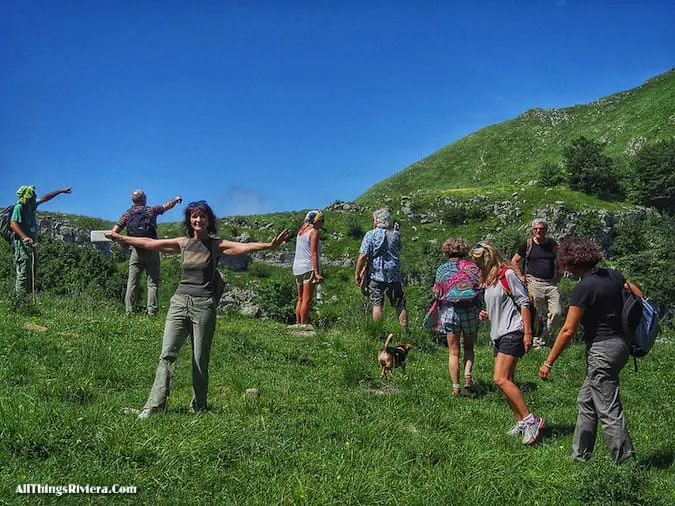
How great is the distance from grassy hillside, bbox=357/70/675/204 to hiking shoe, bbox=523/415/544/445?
81.5 meters

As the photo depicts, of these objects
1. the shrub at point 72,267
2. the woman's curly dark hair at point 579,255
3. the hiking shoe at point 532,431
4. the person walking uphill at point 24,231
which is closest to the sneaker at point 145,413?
the hiking shoe at point 532,431

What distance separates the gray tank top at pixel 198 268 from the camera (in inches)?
229

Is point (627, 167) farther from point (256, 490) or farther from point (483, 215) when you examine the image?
point (256, 490)

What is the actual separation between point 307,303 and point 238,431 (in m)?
6.32

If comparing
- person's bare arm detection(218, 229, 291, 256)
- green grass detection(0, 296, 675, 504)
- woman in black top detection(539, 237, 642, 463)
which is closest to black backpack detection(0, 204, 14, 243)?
green grass detection(0, 296, 675, 504)

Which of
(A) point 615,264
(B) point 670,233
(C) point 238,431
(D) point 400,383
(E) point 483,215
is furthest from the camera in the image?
(E) point 483,215

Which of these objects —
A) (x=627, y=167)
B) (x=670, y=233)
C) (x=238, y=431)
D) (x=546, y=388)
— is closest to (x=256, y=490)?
(x=238, y=431)

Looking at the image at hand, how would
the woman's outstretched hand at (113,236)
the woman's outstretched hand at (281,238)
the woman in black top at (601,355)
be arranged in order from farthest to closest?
the woman's outstretched hand at (113,236), the woman's outstretched hand at (281,238), the woman in black top at (601,355)

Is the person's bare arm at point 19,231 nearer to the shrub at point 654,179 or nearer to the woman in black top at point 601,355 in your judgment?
the woman in black top at point 601,355

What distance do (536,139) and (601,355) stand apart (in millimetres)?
105855

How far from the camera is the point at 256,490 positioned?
3.98m

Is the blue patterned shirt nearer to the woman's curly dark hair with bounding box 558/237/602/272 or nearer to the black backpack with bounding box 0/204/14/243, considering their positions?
the woman's curly dark hair with bounding box 558/237/602/272

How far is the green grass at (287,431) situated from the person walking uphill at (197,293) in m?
0.52

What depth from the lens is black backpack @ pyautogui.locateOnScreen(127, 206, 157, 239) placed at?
1043 centimetres
